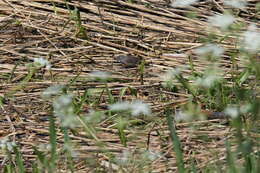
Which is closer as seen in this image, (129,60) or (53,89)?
(53,89)

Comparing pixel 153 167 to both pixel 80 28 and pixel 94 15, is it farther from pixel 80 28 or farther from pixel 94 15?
pixel 94 15

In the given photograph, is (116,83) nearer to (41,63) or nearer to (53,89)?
(41,63)

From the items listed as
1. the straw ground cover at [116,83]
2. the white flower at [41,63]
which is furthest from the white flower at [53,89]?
the white flower at [41,63]

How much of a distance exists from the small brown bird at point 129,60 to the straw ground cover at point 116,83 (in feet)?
0.10

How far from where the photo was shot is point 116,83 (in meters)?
3.06

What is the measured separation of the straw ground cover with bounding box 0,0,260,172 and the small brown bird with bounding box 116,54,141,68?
0.03 m

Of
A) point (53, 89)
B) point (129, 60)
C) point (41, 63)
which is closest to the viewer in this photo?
point (53, 89)

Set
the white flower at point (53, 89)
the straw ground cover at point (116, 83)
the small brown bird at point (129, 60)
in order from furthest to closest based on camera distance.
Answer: the small brown bird at point (129, 60)
the straw ground cover at point (116, 83)
the white flower at point (53, 89)

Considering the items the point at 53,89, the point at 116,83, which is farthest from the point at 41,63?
the point at 53,89

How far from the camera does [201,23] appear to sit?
351 centimetres

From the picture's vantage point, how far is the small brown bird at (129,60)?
325cm

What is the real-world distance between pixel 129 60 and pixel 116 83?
0.75 ft

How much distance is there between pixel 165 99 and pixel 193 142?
0.44m

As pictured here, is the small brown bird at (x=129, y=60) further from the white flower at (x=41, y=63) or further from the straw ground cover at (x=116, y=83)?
the white flower at (x=41, y=63)
